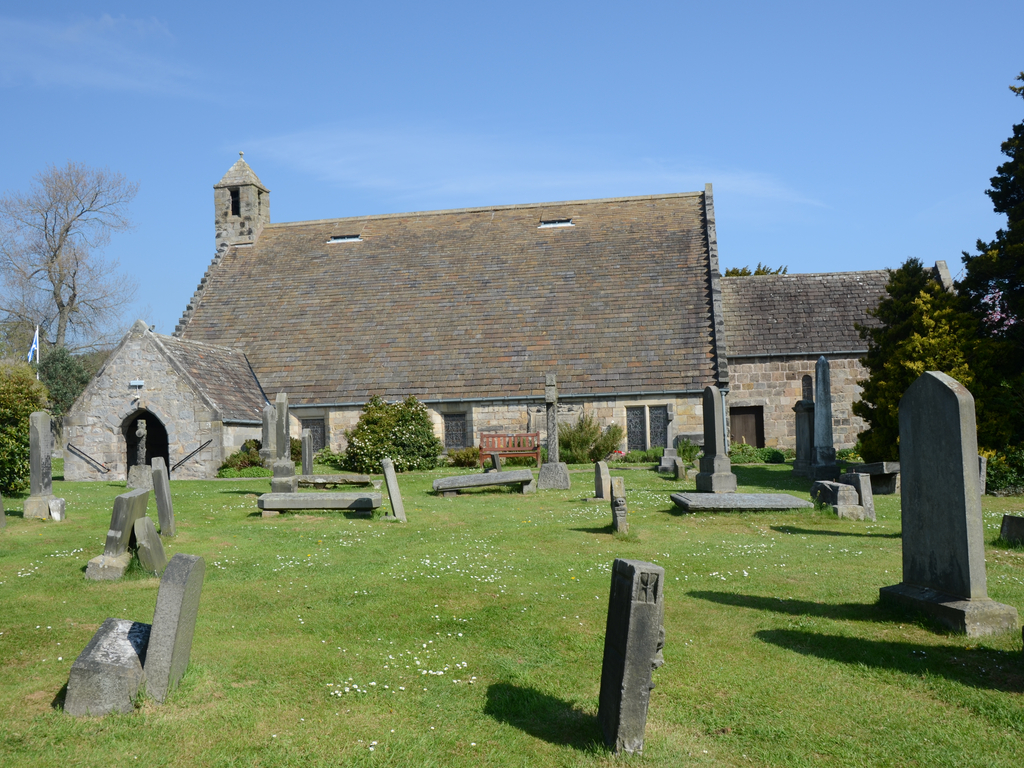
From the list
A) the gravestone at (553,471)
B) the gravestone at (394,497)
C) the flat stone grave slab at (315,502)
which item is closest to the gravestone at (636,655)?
the gravestone at (394,497)

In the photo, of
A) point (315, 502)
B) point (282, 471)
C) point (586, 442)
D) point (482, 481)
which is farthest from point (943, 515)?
point (586, 442)

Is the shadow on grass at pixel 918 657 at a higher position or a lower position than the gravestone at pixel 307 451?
lower

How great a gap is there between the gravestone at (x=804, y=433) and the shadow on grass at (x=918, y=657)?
545 inches

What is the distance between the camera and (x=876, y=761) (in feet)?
14.9

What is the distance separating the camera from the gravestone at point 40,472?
45.0 ft

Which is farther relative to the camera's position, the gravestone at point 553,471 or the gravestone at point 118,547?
the gravestone at point 553,471

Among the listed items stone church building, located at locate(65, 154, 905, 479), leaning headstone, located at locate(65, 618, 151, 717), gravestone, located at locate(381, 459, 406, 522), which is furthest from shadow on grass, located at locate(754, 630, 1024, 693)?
stone church building, located at locate(65, 154, 905, 479)

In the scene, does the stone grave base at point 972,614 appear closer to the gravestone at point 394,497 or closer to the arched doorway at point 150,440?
the gravestone at point 394,497

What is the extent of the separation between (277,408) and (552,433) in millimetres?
6306

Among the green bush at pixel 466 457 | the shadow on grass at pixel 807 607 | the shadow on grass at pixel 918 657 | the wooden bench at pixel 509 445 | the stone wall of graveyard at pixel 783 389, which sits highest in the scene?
the stone wall of graveyard at pixel 783 389

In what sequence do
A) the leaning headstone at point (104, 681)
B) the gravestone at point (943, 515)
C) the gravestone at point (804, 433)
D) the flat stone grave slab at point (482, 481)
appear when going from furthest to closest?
1. the gravestone at point (804, 433)
2. the flat stone grave slab at point (482, 481)
3. the gravestone at point (943, 515)
4. the leaning headstone at point (104, 681)

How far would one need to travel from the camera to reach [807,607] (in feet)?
24.9

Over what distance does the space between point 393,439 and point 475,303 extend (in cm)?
783

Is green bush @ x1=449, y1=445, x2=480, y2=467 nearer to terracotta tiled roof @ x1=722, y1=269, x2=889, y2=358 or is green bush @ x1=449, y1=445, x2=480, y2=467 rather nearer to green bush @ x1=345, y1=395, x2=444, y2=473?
green bush @ x1=345, y1=395, x2=444, y2=473
